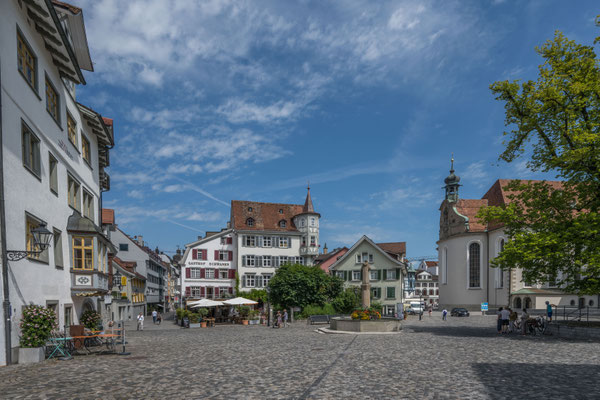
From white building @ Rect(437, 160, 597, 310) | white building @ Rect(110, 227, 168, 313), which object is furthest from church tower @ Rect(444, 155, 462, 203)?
white building @ Rect(110, 227, 168, 313)

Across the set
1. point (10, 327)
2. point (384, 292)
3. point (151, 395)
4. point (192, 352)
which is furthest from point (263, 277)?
point (151, 395)

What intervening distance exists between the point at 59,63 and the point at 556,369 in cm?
2103

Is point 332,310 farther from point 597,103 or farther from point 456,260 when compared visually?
point 456,260

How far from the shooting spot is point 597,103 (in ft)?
78.6

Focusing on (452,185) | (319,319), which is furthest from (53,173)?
(452,185)

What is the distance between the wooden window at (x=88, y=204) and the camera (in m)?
25.1

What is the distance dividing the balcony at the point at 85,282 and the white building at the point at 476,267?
184 feet

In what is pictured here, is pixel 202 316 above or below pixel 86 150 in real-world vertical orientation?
below

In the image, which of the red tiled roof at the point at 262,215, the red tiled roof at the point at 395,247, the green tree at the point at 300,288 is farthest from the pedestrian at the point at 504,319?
the red tiled roof at the point at 395,247

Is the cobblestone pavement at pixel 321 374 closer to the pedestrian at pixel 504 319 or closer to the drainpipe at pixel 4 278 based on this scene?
the drainpipe at pixel 4 278

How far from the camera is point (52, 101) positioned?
19609mm

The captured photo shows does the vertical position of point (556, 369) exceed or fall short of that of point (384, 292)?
it exceeds it

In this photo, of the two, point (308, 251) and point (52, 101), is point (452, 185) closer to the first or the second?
point (308, 251)

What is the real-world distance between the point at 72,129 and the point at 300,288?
28741 mm
